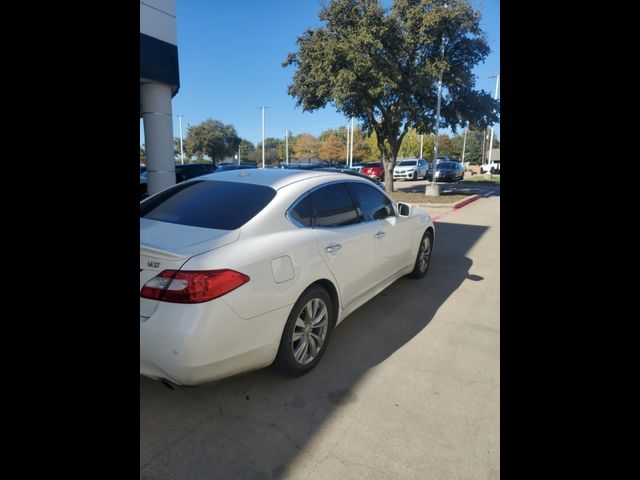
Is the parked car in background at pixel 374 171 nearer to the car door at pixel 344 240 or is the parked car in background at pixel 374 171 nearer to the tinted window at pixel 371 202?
the tinted window at pixel 371 202

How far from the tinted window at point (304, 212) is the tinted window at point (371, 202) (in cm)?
80

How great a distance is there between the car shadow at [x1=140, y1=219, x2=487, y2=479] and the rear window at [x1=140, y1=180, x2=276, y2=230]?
122cm

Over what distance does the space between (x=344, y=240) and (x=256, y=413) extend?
1.53 metres

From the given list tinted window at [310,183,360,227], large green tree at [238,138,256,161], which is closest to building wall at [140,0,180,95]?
tinted window at [310,183,360,227]

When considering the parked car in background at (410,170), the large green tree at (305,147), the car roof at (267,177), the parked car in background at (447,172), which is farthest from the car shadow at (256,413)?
the large green tree at (305,147)

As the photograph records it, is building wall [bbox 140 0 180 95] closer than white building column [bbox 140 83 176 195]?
Yes

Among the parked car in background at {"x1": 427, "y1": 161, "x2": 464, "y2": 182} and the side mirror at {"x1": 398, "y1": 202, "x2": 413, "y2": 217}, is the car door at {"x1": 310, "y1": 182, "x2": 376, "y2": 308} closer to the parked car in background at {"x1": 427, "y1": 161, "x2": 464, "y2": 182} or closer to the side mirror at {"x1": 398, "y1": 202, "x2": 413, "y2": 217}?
the side mirror at {"x1": 398, "y1": 202, "x2": 413, "y2": 217}

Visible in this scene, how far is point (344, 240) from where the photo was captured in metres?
3.37

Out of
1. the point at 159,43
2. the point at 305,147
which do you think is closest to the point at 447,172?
the point at 159,43

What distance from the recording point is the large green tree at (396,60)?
15070 mm

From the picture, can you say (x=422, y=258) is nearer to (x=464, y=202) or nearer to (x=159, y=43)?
(x=159, y=43)

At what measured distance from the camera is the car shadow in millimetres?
2182

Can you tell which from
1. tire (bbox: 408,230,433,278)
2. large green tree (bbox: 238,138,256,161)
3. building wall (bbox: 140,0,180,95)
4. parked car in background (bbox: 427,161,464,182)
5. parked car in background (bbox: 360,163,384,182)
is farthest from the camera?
large green tree (bbox: 238,138,256,161)
